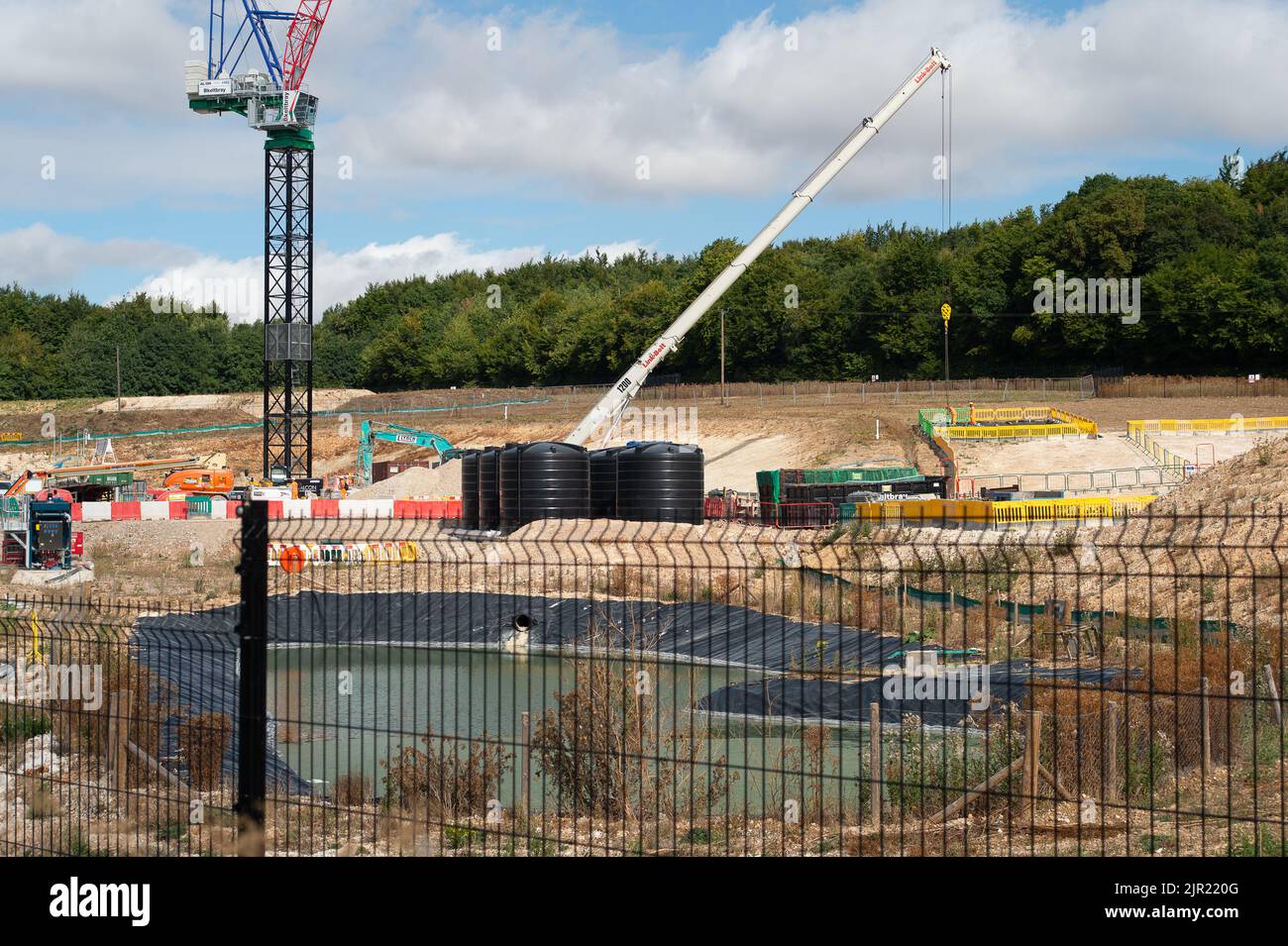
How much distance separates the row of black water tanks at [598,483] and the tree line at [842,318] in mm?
51821

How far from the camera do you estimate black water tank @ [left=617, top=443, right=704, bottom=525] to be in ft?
130

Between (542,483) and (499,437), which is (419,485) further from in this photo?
(499,437)

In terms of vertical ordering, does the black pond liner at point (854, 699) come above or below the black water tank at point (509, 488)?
below

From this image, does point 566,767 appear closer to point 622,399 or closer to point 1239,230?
point 622,399

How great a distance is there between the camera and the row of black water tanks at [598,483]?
39.7 m

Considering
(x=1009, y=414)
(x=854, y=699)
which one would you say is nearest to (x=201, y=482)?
(x=1009, y=414)

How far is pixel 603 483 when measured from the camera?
4131 centimetres

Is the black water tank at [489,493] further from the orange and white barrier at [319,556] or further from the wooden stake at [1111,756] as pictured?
the wooden stake at [1111,756]

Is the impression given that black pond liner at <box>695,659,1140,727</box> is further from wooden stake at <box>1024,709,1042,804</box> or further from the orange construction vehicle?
the orange construction vehicle

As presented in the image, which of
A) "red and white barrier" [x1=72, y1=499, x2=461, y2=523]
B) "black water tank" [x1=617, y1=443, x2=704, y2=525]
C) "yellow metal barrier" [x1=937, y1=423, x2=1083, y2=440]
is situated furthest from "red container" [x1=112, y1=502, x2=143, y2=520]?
"yellow metal barrier" [x1=937, y1=423, x2=1083, y2=440]

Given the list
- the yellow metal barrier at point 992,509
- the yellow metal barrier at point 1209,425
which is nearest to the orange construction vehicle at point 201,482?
the yellow metal barrier at point 992,509

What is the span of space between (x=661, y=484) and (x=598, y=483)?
2669 millimetres

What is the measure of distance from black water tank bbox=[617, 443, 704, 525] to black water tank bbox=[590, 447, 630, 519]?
0.79 meters
